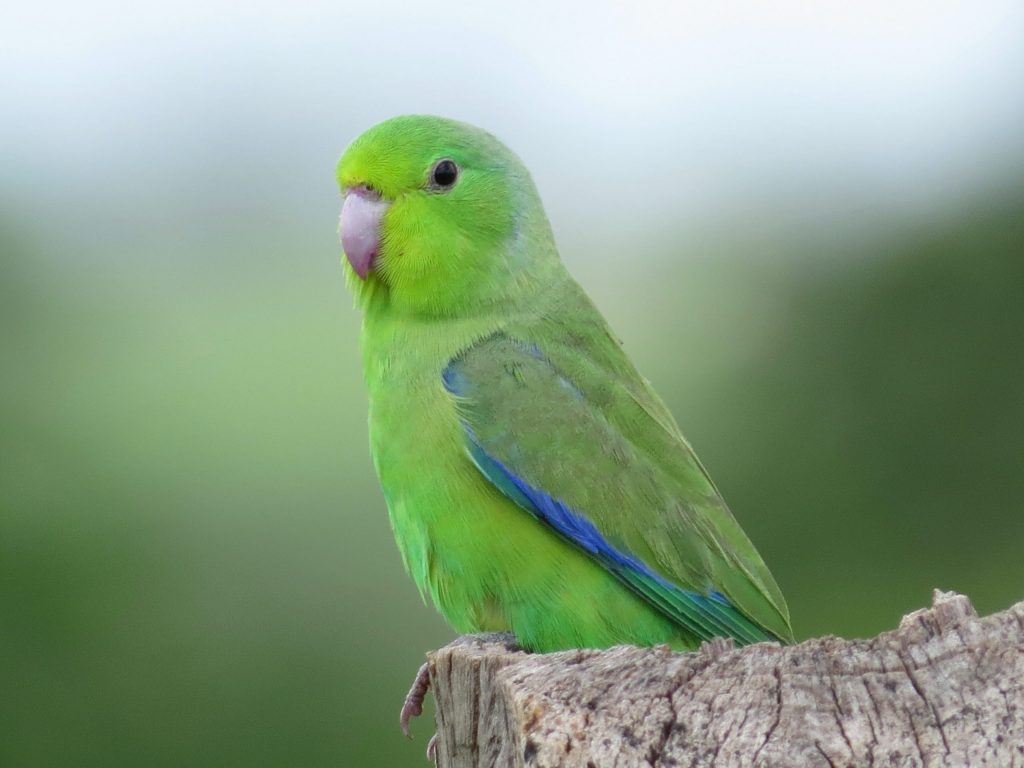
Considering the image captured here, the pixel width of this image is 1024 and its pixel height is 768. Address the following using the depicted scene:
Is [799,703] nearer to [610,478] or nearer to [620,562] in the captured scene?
[620,562]

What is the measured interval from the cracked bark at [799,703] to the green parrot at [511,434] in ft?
5.75

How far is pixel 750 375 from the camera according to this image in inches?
364

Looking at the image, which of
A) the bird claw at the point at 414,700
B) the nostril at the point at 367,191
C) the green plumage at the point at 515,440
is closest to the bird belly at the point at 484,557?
the green plumage at the point at 515,440

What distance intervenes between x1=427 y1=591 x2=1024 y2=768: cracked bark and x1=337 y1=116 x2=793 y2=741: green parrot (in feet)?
5.75

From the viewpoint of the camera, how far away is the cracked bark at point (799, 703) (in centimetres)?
262

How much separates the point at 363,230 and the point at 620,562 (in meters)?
1.70

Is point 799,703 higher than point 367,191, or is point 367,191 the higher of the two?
point 367,191

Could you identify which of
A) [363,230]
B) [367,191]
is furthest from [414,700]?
[367,191]

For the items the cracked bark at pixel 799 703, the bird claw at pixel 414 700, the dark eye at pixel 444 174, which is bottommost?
the cracked bark at pixel 799 703

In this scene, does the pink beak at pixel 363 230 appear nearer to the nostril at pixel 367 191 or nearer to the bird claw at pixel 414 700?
the nostril at pixel 367 191

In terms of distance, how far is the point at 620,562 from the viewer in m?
4.75

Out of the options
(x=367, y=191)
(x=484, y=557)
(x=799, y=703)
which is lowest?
(x=799, y=703)

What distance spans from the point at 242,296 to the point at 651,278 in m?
3.52

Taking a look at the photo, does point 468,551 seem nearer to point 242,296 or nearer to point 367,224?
point 367,224
